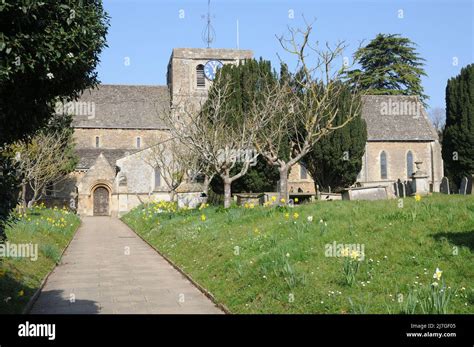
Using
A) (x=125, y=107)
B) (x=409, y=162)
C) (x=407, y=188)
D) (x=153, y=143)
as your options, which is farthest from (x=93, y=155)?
(x=407, y=188)

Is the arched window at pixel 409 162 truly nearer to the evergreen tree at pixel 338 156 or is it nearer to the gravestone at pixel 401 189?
the evergreen tree at pixel 338 156

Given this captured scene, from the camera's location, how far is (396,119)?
48812 millimetres

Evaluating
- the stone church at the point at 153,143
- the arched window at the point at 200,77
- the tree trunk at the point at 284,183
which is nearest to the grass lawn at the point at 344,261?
the tree trunk at the point at 284,183

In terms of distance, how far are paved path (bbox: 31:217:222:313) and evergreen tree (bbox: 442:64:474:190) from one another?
26.2 meters

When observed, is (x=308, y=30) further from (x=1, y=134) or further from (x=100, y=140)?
(x=100, y=140)

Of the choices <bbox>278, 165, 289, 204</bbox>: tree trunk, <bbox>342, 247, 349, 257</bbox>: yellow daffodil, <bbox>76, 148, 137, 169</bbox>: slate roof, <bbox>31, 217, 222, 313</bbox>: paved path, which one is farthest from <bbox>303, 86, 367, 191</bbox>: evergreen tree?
<bbox>342, 247, 349, 257</bbox>: yellow daffodil

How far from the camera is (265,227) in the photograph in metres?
13.7

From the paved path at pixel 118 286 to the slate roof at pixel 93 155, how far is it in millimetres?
31423

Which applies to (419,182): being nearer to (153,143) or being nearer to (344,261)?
(344,261)

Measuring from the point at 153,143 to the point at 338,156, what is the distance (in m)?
16.2

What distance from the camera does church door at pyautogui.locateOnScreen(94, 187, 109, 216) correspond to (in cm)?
4644

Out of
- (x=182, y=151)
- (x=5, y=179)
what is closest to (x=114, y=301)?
(x=5, y=179)

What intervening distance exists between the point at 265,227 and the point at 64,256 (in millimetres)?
7552

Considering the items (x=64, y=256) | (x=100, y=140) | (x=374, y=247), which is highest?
(x=100, y=140)
